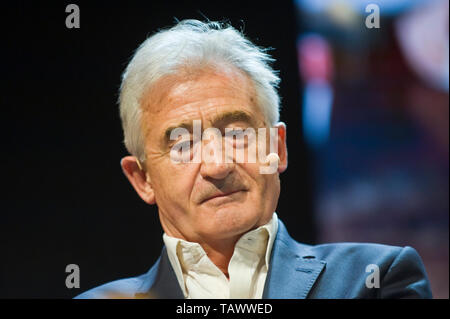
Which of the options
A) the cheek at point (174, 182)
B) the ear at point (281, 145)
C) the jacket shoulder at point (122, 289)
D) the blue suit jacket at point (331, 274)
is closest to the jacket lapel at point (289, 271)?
the blue suit jacket at point (331, 274)

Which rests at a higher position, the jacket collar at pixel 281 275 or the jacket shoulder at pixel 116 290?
the jacket collar at pixel 281 275

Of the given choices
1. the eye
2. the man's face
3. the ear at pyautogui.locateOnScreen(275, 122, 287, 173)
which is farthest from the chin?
the ear at pyautogui.locateOnScreen(275, 122, 287, 173)

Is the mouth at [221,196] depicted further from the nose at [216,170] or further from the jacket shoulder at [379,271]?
the jacket shoulder at [379,271]

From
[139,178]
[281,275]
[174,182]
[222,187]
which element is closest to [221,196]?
[222,187]

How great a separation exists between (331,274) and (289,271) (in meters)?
0.16

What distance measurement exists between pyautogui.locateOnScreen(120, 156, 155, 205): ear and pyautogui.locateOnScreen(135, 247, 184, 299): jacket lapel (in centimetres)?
24

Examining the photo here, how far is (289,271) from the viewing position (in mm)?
2129

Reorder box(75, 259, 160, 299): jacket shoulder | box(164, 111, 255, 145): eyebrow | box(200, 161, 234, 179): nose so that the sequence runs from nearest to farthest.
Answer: box(200, 161, 234, 179): nose
box(164, 111, 255, 145): eyebrow
box(75, 259, 160, 299): jacket shoulder

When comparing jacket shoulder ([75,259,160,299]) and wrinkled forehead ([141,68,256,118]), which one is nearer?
wrinkled forehead ([141,68,256,118])

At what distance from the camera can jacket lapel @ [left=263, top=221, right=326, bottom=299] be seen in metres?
2.06

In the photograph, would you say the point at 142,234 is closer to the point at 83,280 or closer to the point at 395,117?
the point at 83,280

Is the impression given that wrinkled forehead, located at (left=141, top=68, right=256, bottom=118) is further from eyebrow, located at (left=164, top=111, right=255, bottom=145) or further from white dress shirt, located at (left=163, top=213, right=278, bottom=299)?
white dress shirt, located at (left=163, top=213, right=278, bottom=299)

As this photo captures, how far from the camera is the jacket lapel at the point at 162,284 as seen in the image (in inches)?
86.2
